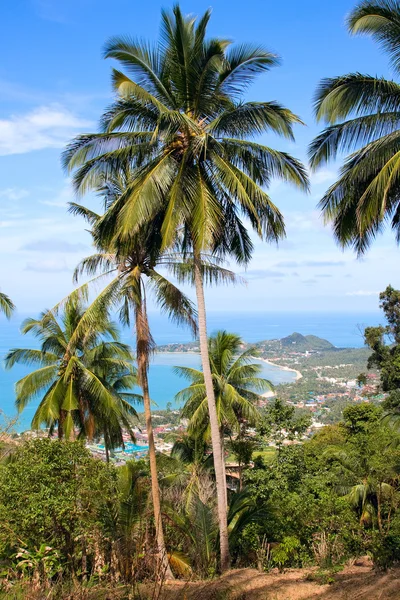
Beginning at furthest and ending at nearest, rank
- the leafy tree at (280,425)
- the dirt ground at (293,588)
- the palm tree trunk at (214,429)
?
the leafy tree at (280,425) < the palm tree trunk at (214,429) < the dirt ground at (293,588)

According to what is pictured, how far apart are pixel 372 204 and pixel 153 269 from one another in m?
5.13

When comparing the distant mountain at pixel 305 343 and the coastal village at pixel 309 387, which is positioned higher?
the distant mountain at pixel 305 343

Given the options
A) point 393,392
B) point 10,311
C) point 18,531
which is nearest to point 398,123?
point 18,531

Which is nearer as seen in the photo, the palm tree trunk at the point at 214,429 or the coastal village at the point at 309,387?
the palm tree trunk at the point at 214,429

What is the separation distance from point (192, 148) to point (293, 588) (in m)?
8.00

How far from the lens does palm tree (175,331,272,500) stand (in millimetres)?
16453

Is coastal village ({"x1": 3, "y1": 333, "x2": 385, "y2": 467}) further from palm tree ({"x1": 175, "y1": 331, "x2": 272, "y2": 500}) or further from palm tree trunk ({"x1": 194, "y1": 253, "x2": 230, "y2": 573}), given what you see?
palm tree trunk ({"x1": 194, "y1": 253, "x2": 230, "y2": 573})

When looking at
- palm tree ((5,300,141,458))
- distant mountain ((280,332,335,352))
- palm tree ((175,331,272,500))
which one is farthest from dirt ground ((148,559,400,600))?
distant mountain ((280,332,335,352))

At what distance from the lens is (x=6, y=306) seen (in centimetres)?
1423

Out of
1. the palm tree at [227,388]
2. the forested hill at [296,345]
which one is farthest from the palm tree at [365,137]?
the forested hill at [296,345]

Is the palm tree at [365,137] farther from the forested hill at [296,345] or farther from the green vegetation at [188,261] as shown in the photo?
the forested hill at [296,345]

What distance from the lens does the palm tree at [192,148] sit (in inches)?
376

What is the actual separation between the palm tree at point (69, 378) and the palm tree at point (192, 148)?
4.67 m

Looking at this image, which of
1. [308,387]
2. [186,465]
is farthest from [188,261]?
[308,387]
